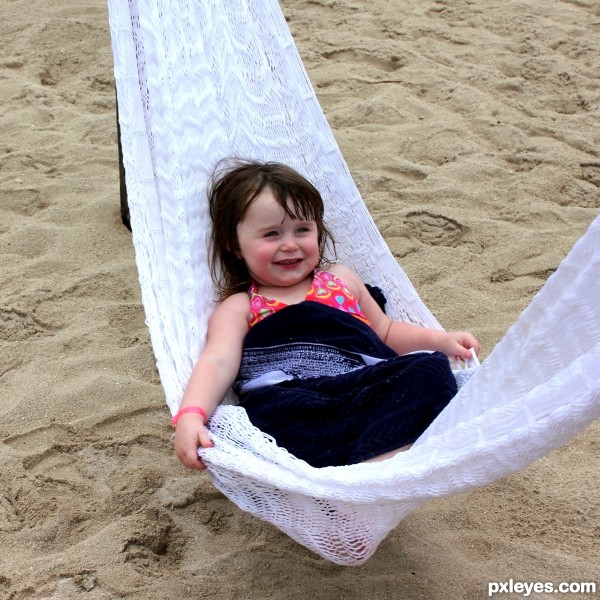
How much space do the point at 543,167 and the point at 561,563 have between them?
171cm

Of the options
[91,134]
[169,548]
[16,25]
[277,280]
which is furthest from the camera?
[16,25]

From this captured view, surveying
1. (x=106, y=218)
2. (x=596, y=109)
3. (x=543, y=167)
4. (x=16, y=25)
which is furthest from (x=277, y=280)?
(x=16, y=25)

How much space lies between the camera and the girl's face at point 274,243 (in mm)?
1903

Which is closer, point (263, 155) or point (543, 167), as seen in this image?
point (263, 155)

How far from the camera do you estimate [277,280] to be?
1926mm

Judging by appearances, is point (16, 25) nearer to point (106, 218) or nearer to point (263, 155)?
point (106, 218)

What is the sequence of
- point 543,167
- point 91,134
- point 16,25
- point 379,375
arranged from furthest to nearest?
1. point 16,25
2. point 91,134
3. point 543,167
4. point 379,375

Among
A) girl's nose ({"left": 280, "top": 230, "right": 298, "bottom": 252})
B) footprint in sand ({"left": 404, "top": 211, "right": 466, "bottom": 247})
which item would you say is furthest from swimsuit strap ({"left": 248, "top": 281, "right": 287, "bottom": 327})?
footprint in sand ({"left": 404, "top": 211, "right": 466, "bottom": 247})

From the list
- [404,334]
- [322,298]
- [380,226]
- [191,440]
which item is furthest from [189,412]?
[380,226]

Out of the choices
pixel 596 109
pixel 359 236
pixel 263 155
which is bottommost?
pixel 596 109

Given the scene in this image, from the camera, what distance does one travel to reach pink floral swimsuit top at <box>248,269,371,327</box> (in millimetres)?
1878

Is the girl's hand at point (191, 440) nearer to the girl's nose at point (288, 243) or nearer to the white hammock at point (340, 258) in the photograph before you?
the white hammock at point (340, 258)

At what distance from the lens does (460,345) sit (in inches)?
72.6

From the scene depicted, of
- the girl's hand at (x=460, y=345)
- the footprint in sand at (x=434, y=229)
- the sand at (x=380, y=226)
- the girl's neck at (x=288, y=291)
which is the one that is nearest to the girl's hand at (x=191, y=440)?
the sand at (x=380, y=226)
